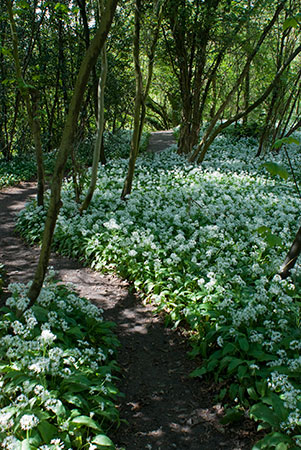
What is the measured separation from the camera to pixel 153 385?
4.36 metres

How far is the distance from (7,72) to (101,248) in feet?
39.1

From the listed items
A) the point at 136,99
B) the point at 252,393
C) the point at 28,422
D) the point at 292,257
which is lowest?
the point at 252,393

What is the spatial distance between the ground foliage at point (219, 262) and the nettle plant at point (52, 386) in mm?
1331

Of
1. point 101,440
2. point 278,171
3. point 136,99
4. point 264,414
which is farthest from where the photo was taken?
point 136,99

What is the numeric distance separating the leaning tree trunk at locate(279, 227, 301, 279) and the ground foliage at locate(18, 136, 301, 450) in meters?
0.18

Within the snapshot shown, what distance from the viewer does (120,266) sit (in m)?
6.88

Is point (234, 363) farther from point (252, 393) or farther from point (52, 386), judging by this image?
point (52, 386)

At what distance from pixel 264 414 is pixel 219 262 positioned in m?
2.82

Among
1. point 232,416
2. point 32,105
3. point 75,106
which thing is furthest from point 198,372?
point 32,105

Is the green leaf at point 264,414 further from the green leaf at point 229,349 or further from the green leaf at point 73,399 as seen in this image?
the green leaf at point 73,399

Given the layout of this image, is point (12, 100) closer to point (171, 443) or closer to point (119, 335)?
point (119, 335)

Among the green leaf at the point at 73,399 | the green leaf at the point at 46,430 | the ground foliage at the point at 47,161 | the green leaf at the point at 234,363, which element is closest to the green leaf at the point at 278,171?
the green leaf at the point at 234,363

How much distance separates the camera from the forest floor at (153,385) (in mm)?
3574

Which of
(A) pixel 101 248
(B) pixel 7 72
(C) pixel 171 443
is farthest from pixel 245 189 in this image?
(B) pixel 7 72
